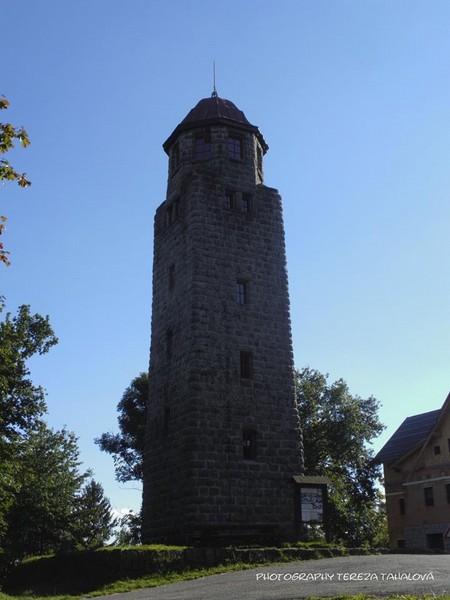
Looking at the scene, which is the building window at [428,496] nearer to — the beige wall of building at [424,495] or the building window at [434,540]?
the beige wall of building at [424,495]

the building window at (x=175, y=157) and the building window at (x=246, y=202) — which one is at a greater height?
the building window at (x=175, y=157)

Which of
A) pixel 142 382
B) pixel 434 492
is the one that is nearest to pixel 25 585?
pixel 142 382

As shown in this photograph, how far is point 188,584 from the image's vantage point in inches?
627

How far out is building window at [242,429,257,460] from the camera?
23.4m

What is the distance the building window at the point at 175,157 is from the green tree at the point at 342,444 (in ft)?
56.8

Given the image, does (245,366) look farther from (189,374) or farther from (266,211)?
(266,211)

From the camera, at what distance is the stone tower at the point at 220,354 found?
22344 millimetres

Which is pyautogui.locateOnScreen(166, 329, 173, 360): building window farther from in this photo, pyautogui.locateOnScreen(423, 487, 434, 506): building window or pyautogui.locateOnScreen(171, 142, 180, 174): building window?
pyautogui.locateOnScreen(423, 487, 434, 506): building window

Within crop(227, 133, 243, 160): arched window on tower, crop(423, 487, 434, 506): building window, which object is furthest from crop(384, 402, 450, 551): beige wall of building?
crop(227, 133, 243, 160): arched window on tower

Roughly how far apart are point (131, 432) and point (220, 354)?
21677mm

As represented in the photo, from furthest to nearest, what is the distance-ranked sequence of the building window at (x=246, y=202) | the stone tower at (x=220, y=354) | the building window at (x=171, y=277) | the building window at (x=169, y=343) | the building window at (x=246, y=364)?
the building window at (x=246, y=202) → the building window at (x=171, y=277) → the building window at (x=169, y=343) → the building window at (x=246, y=364) → the stone tower at (x=220, y=354)

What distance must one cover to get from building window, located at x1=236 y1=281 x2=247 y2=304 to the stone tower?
0.04 m

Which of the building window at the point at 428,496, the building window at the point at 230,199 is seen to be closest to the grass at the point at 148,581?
the building window at the point at 230,199

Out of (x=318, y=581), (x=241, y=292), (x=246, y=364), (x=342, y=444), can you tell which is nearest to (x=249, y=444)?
(x=246, y=364)
